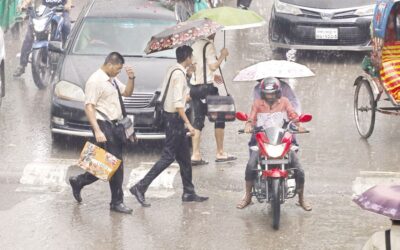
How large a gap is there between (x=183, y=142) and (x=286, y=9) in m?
8.38

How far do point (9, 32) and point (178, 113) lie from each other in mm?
11629

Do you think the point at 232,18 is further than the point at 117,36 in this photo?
No

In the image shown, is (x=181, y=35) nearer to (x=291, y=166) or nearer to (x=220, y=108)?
(x=220, y=108)

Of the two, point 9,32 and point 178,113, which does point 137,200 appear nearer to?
point 178,113

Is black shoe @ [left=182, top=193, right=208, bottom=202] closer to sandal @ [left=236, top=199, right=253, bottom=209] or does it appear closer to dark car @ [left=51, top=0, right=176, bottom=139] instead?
sandal @ [left=236, top=199, right=253, bottom=209]

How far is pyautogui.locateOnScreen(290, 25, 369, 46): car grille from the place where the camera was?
61.1ft

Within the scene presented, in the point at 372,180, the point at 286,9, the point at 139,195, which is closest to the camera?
the point at 139,195

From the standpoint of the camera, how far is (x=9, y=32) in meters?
22.0

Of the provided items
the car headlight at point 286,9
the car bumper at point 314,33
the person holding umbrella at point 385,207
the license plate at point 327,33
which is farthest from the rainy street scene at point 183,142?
the car headlight at point 286,9

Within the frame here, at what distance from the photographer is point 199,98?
12898mm

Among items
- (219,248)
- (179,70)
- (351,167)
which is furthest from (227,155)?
(219,248)

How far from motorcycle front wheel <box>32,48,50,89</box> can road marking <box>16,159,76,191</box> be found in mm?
4137

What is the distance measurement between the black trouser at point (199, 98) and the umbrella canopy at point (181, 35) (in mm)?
1243

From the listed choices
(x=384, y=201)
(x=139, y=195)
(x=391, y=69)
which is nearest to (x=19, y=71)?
(x=391, y=69)
